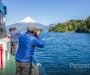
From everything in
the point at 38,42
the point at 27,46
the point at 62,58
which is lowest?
the point at 62,58

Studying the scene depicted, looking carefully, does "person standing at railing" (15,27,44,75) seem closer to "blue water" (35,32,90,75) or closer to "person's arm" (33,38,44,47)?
"person's arm" (33,38,44,47)

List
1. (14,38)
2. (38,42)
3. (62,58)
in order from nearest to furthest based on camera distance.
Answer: (38,42) → (14,38) → (62,58)

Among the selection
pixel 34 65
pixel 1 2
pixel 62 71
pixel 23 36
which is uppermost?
pixel 1 2

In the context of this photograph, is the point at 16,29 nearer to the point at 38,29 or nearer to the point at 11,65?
the point at 11,65

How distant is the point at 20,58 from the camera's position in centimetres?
1006

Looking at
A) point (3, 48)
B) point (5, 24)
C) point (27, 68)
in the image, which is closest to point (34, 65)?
point (27, 68)

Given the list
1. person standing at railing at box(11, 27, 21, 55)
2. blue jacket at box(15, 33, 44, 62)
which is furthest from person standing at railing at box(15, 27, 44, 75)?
person standing at railing at box(11, 27, 21, 55)

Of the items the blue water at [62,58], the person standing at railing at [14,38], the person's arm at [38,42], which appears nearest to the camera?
the person's arm at [38,42]

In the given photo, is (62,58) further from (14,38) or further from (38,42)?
(38,42)

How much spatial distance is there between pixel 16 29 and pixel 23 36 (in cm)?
975

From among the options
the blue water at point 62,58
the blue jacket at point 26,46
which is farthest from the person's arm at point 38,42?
the blue water at point 62,58

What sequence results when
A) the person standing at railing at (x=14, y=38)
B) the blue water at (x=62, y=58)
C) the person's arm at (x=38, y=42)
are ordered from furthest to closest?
the blue water at (x=62, y=58), the person standing at railing at (x=14, y=38), the person's arm at (x=38, y=42)

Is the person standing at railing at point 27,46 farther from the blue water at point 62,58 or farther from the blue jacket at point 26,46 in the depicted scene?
the blue water at point 62,58

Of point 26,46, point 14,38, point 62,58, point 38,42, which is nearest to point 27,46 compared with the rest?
point 26,46
